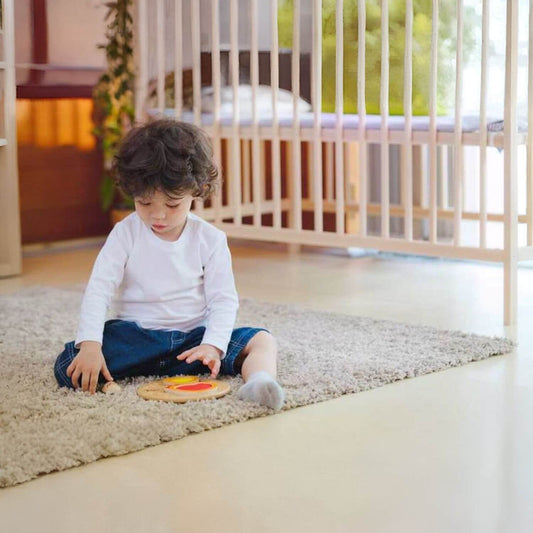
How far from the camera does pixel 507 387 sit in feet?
5.71

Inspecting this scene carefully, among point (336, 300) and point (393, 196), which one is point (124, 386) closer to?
point (336, 300)

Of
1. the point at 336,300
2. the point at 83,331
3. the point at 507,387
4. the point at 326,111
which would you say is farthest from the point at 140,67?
the point at 507,387

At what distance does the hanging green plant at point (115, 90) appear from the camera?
3.42m

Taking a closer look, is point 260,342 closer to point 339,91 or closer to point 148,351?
point 148,351

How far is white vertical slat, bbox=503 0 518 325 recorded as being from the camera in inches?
86.0

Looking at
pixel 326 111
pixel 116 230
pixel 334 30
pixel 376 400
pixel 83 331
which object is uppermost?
pixel 334 30

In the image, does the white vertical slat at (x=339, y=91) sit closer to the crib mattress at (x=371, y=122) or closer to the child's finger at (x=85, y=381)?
the crib mattress at (x=371, y=122)

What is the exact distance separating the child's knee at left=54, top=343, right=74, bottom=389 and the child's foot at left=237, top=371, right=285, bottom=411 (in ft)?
0.99

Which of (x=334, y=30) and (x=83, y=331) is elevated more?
(x=334, y=30)

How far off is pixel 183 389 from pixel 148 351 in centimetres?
12

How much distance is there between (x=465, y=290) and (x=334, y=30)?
28.2 inches

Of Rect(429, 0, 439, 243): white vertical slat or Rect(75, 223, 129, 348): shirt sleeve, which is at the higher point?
Rect(429, 0, 439, 243): white vertical slat

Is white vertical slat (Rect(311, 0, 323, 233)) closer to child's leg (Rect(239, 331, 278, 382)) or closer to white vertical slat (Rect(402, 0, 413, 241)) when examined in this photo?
white vertical slat (Rect(402, 0, 413, 241))

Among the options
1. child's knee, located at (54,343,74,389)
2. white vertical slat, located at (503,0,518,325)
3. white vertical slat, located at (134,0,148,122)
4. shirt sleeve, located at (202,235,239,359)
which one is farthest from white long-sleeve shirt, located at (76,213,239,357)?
white vertical slat, located at (134,0,148,122)
